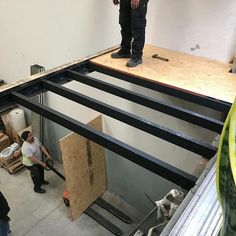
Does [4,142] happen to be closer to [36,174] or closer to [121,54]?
[36,174]

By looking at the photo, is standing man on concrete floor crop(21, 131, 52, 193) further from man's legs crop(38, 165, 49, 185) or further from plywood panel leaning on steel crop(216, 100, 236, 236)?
plywood panel leaning on steel crop(216, 100, 236, 236)

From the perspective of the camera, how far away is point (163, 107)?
1.53 metres

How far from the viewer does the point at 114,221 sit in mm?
3195

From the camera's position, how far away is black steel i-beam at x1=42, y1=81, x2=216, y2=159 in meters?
1.25

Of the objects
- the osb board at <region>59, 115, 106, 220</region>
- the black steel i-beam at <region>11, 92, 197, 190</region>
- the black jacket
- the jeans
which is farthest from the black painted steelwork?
the jeans

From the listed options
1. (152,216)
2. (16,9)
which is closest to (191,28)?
(152,216)

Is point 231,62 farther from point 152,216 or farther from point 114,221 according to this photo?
point 114,221

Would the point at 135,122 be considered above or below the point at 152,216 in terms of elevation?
above

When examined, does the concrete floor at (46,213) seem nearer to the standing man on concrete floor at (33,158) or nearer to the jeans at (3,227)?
the standing man on concrete floor at (33,158)

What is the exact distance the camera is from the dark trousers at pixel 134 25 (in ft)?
5.88

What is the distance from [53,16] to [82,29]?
42 centimetres

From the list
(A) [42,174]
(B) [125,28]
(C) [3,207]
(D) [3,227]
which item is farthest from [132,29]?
(A) [42,174]

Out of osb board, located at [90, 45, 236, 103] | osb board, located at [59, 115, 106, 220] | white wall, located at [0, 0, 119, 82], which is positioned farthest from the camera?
osb board, located at [59, 115, 106, 220]

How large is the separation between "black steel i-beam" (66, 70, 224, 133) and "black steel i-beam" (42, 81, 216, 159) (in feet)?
0.59
